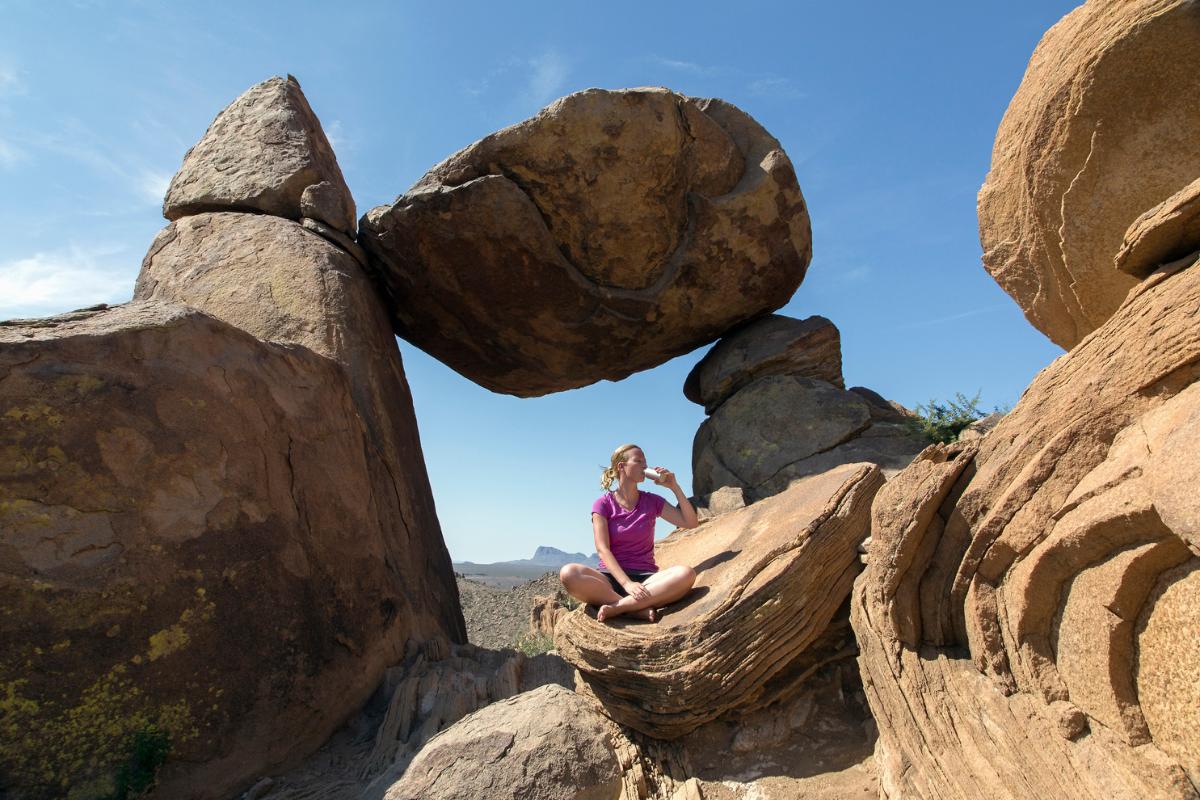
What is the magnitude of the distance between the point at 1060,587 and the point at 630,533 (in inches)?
91.4

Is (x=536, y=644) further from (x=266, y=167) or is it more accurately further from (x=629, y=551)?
(x=266, y=167)

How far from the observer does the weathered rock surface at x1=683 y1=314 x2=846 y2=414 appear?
882 centimetres

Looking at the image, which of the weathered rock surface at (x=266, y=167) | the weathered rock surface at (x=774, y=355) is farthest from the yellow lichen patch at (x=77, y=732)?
the weathered rock surface at (x=774, y=355)

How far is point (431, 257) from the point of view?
753 centimetres

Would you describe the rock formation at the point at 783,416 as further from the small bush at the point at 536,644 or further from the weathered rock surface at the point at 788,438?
the small bush at the point at 536,644

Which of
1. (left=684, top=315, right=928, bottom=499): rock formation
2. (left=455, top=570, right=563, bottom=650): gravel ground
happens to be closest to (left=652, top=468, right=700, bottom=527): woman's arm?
(left=684, top=315, right=928, bottom=499): rock formation

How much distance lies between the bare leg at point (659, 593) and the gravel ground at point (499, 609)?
7.81m

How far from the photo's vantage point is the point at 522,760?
362 cm

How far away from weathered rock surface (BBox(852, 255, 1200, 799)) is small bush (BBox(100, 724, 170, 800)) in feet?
12.1

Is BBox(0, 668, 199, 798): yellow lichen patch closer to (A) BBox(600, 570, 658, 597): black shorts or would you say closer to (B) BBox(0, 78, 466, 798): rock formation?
(B) BBox(0, 78, 466, 798): rock formation

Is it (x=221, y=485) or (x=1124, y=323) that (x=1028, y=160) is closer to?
(x=1124, y=323)

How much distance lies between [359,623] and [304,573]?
0.57 m

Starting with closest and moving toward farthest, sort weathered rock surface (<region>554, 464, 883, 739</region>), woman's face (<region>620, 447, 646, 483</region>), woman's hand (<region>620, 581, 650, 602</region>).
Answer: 1. weathered rock surface (<region>554, 464, 883, 739</region>)
2. woman's hand (<region>620, 581, 650, 602</region>)
3. woman's face (<region>620, 447, 646, 483</region>)

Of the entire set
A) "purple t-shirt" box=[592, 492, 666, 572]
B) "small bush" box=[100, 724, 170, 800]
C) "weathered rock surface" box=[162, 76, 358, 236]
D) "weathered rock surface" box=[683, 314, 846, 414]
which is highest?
"weathered rock surface" box=[162, 76, 358, 236]
